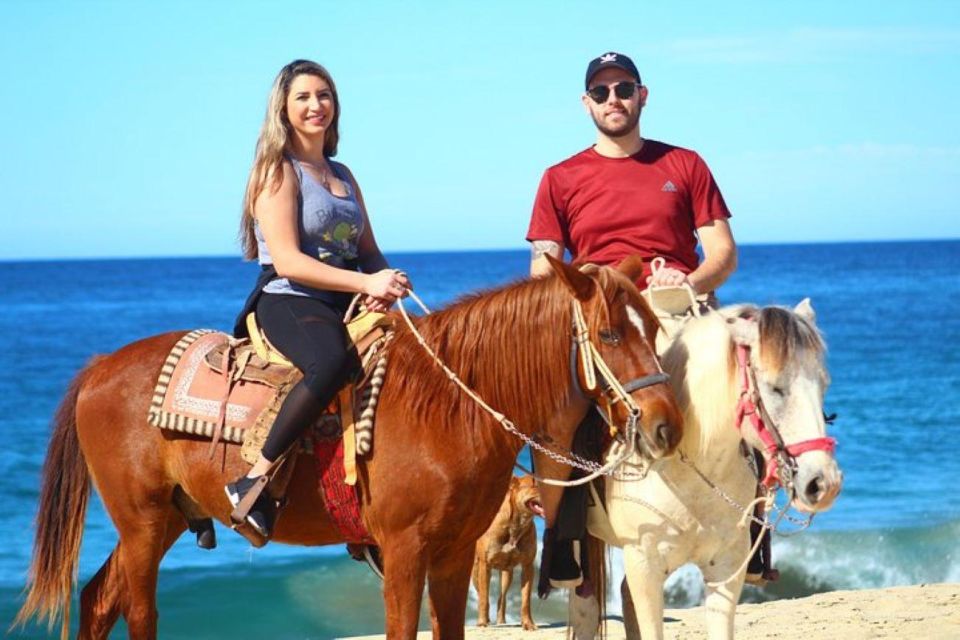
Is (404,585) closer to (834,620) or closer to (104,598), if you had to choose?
(104,598)

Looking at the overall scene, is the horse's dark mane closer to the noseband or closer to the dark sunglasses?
the noseband

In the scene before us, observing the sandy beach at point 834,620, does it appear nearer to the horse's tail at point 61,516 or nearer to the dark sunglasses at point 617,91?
the horse's tail at point 61,516

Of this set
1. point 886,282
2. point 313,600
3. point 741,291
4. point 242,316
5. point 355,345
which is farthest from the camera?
point 886,282

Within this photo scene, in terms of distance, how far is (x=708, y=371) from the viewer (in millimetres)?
4379

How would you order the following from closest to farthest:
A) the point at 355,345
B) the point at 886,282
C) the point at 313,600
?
the point at 355,345 < the point at 313,600 < the point at 886,282

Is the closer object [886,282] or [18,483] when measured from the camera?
[18,483]

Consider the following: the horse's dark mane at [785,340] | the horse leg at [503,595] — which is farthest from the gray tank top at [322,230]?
the horse leg at [503,595]

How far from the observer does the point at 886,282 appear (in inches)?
2542

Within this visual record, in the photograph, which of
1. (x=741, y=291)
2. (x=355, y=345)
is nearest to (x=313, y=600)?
(x=355, y=345)

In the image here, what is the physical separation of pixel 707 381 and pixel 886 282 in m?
63.2

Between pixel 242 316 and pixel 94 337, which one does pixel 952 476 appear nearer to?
pixel 242 316

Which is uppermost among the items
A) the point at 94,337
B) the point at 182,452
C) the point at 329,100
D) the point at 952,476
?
the point at 329,100

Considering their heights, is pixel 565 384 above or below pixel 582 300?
below

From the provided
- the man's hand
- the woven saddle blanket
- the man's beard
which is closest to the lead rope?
the woven saddle blanket
